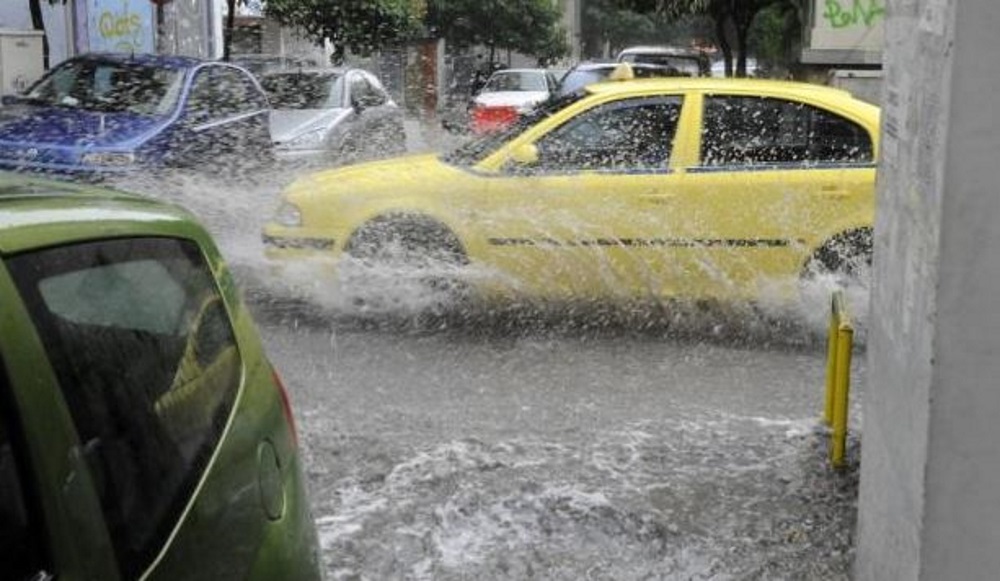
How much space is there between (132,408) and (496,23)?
1549 inches

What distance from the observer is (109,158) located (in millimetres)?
10031

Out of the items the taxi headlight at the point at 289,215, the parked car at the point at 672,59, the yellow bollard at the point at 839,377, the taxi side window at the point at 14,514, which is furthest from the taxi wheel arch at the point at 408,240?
the parked car at the point at 672,59

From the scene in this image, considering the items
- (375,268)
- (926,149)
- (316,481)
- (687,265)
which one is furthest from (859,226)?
(926,149)

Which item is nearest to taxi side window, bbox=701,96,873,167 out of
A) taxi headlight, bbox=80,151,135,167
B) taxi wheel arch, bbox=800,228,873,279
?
taxi wheel arch, bbox=800,228,873,279

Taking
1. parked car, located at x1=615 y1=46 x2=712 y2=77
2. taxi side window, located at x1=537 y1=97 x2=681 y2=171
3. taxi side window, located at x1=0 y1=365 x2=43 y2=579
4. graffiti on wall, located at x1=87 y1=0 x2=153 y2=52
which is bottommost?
taxi side window, located at x1=0 y1=365 x2=43 y2=579

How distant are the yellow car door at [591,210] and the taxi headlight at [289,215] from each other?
45.9 inches

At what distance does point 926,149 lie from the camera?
299 centimetres

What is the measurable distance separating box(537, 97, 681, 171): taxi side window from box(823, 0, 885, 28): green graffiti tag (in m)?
9.83

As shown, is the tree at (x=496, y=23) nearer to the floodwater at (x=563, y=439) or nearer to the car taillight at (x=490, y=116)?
the car taillight at (x=490, y=116)

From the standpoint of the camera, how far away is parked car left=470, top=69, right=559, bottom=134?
22969 mm

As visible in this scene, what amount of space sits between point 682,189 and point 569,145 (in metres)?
0.73

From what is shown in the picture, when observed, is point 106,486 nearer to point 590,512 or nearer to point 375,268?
point 590,512

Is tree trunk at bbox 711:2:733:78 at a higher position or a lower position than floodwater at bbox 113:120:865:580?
higher

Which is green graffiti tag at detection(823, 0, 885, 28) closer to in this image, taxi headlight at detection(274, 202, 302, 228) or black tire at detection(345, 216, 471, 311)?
black tire at detection(345, 216, 471, 311)
